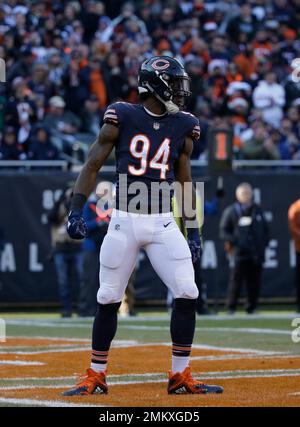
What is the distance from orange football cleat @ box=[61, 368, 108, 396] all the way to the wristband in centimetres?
100

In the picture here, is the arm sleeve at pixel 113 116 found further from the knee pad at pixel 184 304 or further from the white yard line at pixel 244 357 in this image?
the white yard line at pixel 244 357

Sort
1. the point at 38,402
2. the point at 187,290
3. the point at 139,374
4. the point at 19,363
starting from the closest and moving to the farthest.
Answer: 1. the point at 38,402
2. the point at 187,290
3. the point at 139,374
4. the point at 19,363

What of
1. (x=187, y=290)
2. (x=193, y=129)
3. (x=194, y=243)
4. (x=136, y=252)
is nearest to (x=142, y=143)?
(x=193, y=129)

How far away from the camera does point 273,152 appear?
16688 millimetres

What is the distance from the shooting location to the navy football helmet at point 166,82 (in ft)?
22.7

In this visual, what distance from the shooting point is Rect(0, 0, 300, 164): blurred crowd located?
1658 cm

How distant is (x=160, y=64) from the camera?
7.00 metres

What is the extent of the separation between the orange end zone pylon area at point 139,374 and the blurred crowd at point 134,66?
6.70 m

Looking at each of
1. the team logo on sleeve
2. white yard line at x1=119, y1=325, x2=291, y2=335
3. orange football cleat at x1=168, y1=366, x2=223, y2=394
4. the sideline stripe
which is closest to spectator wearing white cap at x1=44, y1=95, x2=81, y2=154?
white yard line at x1=119, y1=325, x2=291, y2=335

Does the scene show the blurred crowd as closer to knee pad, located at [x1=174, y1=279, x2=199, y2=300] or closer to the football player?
the football player

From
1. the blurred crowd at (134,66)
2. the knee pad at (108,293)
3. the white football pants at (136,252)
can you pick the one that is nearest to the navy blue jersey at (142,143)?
the white football pants at (136,252)

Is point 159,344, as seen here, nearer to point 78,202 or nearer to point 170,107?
point 78,202

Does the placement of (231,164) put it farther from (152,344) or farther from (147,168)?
(147,168)

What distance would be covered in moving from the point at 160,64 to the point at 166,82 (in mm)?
144
